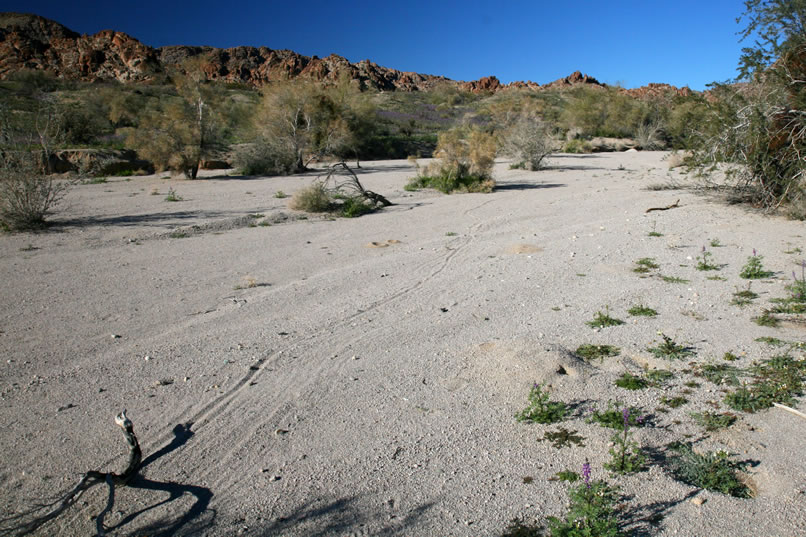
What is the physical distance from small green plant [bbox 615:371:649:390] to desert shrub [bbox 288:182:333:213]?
9593mm

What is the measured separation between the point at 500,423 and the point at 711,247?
6567mm

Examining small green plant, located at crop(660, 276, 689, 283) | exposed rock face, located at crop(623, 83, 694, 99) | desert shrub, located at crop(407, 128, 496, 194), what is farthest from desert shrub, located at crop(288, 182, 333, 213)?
exposed rock face, located at crop(623, 83, 694, 99)

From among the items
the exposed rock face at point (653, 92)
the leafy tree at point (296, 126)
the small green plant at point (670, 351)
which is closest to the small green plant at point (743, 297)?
the small green plant at point (670, 351)

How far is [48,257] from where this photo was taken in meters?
8.61

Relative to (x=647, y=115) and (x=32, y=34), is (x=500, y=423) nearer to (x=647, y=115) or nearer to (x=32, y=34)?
(x=647, y=115)

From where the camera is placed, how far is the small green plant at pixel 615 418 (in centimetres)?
354

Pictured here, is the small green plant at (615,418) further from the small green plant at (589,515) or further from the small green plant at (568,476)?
the small green plant at (589,515)

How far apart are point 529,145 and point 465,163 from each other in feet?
21.1

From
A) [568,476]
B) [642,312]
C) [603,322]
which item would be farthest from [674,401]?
[642,312]

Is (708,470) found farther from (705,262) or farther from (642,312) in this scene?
(705,262)

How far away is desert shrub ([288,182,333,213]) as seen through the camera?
41.5ft

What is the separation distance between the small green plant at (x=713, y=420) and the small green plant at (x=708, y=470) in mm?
326

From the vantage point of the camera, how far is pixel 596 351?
4.73 metres

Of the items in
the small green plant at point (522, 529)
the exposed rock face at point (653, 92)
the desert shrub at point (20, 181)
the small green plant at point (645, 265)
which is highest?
the exposed rock face at point (653, 92)
